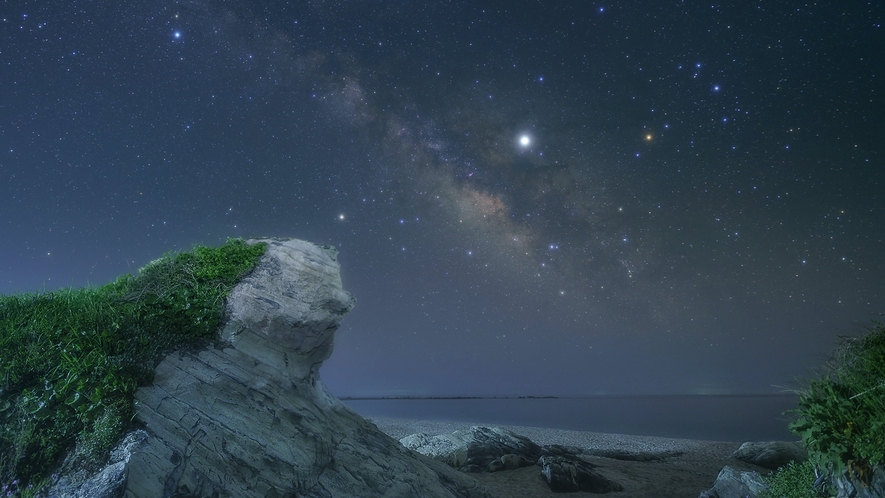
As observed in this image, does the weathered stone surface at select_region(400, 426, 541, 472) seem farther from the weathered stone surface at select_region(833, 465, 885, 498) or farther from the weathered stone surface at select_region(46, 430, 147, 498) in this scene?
the weathered stone surface at select_region(46, 430, 147, 498)

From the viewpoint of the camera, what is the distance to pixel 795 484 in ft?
32.3

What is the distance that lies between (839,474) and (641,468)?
1172 centimetres

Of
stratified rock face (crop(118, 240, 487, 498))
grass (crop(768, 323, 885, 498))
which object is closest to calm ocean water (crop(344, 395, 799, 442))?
grass (crop(768, 323, 885, 498))

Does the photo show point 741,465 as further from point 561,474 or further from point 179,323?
point 179,323

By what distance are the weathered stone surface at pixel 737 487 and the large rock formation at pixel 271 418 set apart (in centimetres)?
674

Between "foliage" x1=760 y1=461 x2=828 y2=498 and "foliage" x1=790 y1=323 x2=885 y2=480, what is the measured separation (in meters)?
1.11

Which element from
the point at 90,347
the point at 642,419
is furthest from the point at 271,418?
the point at 642,419

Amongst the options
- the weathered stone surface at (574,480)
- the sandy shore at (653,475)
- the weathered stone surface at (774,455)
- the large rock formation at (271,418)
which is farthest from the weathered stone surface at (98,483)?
the weathered stone surface at (774,455)

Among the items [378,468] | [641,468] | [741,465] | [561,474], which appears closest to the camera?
[378,468]

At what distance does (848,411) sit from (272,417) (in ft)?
34.5

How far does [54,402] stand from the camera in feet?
23.7

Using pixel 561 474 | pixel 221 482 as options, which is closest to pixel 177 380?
pixel 221 482

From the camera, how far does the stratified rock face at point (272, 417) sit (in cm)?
762

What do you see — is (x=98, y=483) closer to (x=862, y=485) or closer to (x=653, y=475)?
(x=862, y=485)
